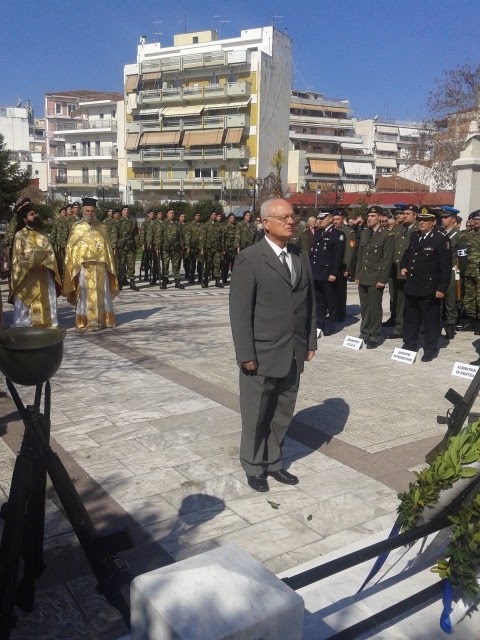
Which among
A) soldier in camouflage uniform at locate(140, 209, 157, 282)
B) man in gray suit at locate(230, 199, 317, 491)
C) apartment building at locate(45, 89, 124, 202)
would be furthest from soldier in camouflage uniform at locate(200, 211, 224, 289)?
apartment building at locate(45, 89, 124, 202)

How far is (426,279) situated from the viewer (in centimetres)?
774

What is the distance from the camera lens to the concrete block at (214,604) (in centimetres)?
152

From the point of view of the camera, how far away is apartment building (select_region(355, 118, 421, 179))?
88.4 meters

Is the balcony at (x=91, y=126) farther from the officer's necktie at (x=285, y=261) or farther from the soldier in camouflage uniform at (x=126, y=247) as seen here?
the officer's necktie at (x=285, y=261)

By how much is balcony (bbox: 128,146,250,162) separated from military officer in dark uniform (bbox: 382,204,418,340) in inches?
1899

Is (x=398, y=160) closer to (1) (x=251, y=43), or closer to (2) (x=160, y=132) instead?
(1) (x=251, y=43)

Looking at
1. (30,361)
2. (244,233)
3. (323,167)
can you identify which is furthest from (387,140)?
(30,361)

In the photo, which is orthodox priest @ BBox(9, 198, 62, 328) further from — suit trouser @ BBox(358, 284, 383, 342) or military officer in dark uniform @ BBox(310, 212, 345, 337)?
suit trouser @ BBox(358, 284, 383, 342)

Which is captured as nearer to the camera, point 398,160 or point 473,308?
point 473,308

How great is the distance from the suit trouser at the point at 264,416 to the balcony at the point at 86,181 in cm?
6401

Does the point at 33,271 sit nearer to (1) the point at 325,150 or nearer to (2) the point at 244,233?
(2) the point at 244,233

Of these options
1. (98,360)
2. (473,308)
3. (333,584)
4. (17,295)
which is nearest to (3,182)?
(17,295)

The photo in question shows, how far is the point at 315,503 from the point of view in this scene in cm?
399

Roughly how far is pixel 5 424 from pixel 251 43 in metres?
61.5
